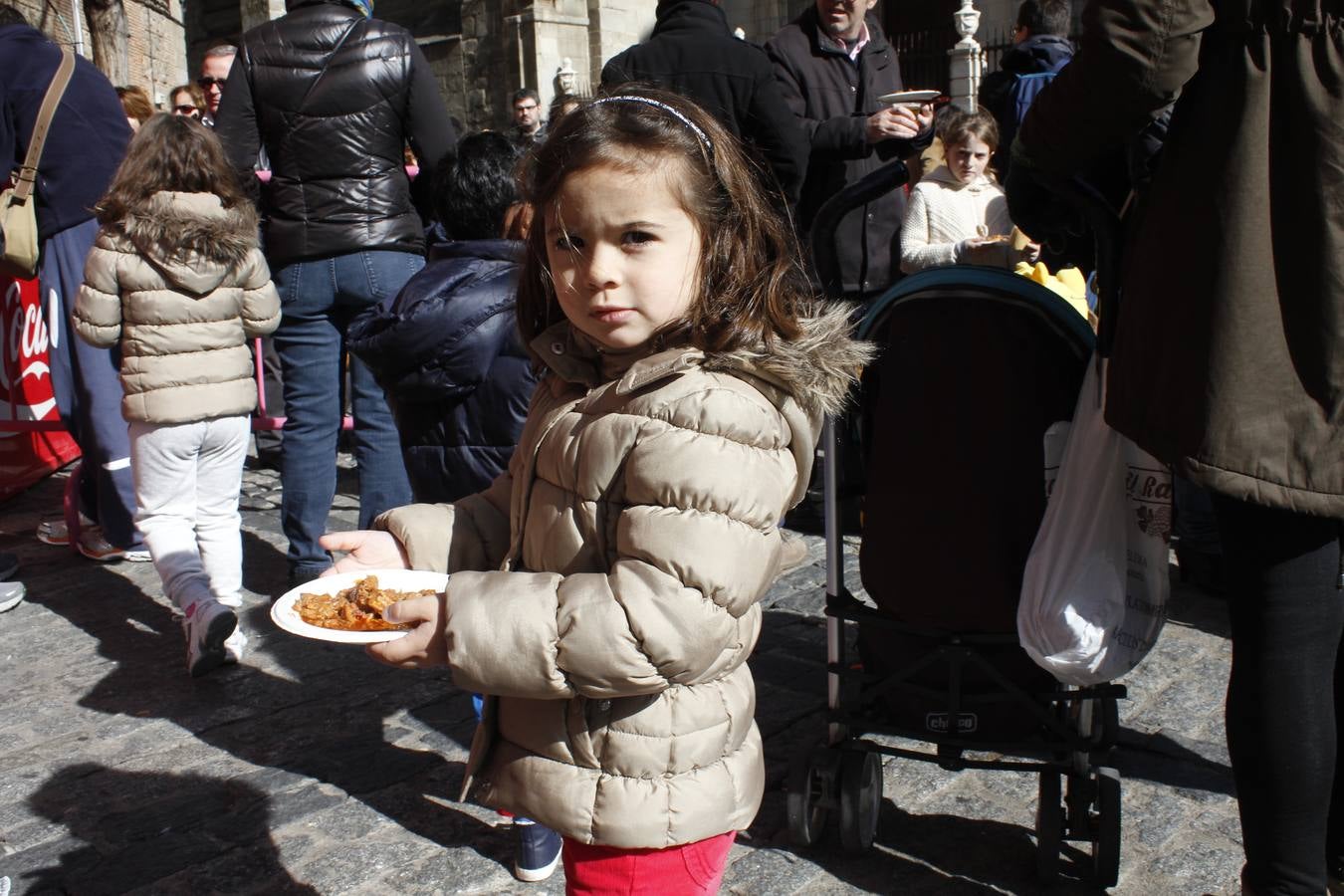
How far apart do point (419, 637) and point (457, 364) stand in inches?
64.1

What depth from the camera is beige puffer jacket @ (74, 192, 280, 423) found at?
4.30 meters

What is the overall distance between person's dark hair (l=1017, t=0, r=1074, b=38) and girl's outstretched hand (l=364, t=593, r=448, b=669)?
5.22 metres

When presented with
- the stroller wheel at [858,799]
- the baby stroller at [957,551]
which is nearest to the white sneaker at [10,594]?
the baby stroller at [957,551]

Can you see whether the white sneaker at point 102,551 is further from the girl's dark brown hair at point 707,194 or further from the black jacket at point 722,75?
the girl's dark brown hair at point 707,194

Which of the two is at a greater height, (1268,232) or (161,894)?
(1268,232)

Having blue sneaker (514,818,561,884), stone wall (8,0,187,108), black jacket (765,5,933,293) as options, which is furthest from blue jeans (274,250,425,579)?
stone wall (8,0,187,108)

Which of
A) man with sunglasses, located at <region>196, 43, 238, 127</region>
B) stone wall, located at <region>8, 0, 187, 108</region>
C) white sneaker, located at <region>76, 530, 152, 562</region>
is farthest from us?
stone wall, located at <region>8, 0, 187, 108</region>

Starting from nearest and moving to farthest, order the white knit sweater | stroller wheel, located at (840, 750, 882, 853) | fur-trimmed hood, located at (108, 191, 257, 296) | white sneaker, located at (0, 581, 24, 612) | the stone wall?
stroller wheel, located at (840, 750, 882, 853) < fur-trimmed hood, located at (108, 191, 257, 296) < white sneaker, located at (0, 581, 24, 612) < the white knit sweater < the stone wall

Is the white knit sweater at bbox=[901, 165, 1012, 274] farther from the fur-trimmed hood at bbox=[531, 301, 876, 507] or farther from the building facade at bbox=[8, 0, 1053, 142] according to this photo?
the building facade at bbox=[8, 0, 1053, 142]

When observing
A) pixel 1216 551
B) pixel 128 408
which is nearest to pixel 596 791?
pixel 128 408

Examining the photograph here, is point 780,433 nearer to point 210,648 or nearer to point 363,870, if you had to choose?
point 363,870

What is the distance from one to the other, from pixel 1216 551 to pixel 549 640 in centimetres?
372

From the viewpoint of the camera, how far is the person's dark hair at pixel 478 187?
11.0 ft

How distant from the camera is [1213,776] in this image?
3.19 meters
